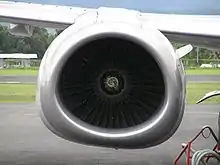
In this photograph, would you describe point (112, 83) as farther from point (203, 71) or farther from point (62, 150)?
point (203, 71)

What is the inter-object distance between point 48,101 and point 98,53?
2.68 feet

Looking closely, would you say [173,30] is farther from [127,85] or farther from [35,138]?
[35,138]

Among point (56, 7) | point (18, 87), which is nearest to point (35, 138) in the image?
point (56, 7)

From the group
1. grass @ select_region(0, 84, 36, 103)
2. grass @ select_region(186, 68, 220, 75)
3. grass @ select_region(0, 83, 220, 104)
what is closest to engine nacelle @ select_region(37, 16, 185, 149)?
grass @ select_region(0, 83, 220, 104)

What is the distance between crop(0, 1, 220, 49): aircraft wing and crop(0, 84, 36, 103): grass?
17.0 metres

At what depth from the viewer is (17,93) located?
28250mm

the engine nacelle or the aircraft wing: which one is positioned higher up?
the aircraft wing

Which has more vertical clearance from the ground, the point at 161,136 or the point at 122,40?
the point at 122,40

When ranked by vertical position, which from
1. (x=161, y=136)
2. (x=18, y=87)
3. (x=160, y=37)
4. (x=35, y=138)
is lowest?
(x=161, y=136)

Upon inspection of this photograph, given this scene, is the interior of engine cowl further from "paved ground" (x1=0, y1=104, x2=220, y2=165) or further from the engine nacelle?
"paved ground" (x1=0, y1=104, x2=220, y2=165)

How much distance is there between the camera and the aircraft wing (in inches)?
237

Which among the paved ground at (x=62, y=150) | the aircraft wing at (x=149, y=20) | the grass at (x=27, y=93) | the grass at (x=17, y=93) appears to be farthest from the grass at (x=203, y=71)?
the aircraft wing at (x=149, y=20)

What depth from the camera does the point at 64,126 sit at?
16.6 feet

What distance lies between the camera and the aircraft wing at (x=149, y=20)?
6.02 metres
